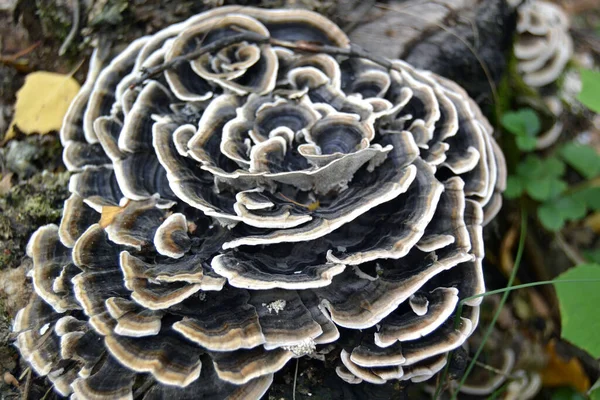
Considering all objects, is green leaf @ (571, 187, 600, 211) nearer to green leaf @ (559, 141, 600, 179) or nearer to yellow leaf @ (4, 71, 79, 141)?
green leaf @ (559, 141, 600, 179)

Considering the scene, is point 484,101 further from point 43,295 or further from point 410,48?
point 43,295

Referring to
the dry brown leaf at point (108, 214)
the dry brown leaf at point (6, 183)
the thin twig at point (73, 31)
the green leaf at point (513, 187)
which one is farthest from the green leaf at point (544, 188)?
the dry brown leaf at point (6, 183)

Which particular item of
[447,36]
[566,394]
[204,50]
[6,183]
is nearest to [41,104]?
[6,183]

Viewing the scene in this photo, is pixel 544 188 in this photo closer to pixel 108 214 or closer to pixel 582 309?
pixel 582 309

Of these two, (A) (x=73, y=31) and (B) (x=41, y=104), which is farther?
(A) (x=73, y=31)

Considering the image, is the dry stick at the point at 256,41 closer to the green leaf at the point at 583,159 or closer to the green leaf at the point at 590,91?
the green leaf at the point at 590,91

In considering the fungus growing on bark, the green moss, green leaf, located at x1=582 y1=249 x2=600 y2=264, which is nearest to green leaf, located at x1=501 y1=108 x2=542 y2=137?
green leaf, located at x1=582 y1=249 x2=600 y2=264
